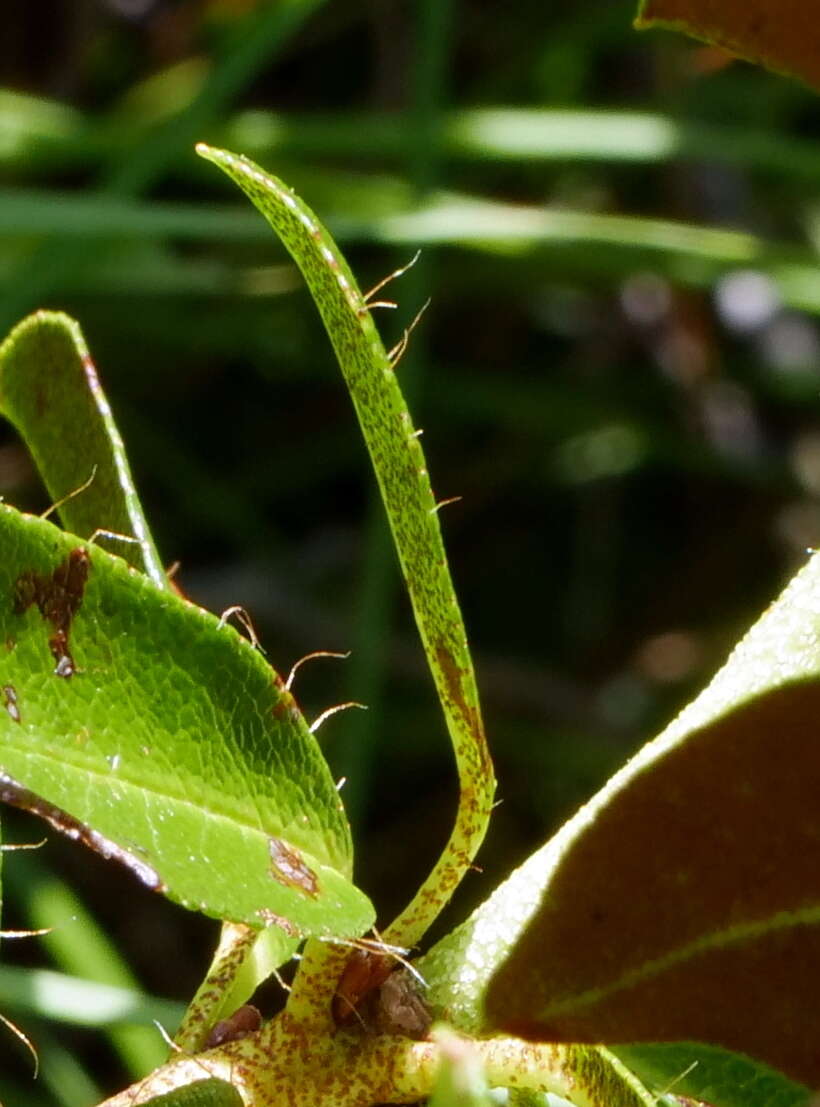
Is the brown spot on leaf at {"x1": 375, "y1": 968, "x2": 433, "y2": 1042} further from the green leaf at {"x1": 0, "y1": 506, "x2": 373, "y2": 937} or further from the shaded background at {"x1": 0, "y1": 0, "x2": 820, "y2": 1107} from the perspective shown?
the shaded background at {"x1": 0, "y1": 0, "x2": 820, "y2": 1107}

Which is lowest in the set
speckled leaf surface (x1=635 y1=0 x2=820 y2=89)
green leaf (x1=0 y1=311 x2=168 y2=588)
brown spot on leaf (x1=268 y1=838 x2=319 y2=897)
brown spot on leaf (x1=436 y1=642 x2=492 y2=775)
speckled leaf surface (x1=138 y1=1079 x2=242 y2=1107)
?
speckled leaf surface (x1=138 y1=1079 x2=242 y2=1107)

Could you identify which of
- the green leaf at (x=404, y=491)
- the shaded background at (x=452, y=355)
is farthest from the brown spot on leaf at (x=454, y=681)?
the shaded background at (x=452, y=355)

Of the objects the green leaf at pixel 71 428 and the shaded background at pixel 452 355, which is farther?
the shaded background at pixel 452 355

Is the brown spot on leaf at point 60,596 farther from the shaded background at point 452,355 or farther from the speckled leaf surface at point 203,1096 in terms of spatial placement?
the shaded background at point 452,355

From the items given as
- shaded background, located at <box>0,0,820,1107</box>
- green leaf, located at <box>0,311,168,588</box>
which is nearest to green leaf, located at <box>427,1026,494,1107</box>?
green leaf, located at <box>0,311,168,588</box>

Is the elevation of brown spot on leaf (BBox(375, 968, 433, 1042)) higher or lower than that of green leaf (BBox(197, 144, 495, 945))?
lower

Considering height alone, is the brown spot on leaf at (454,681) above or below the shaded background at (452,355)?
above
